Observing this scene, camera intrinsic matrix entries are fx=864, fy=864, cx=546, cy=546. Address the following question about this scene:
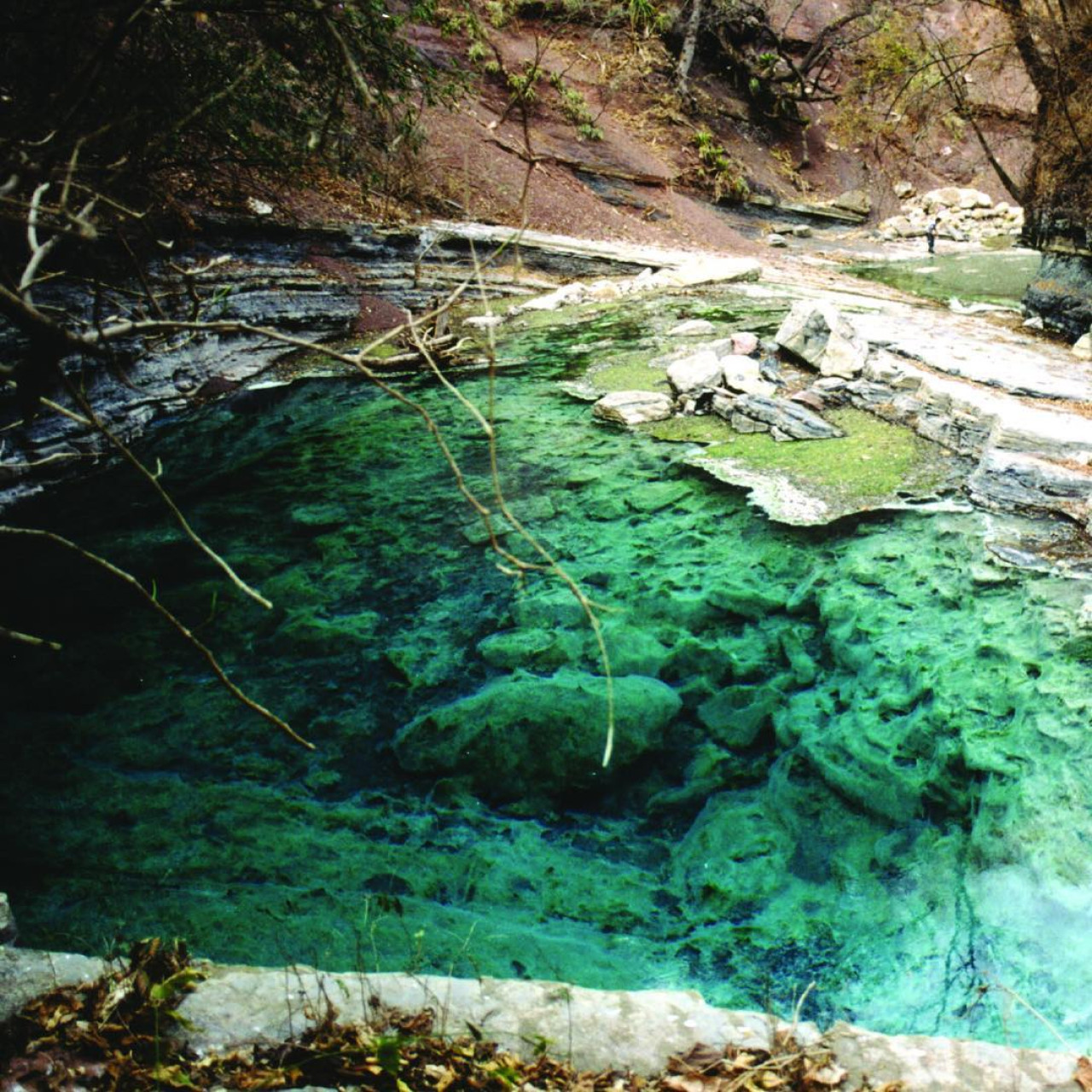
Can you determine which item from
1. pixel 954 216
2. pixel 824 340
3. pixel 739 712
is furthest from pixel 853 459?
pixel 954 216

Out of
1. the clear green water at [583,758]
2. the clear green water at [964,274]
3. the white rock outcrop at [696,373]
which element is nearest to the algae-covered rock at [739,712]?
the clear green water at [583,758]

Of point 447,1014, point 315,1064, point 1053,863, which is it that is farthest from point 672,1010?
point 1053,863

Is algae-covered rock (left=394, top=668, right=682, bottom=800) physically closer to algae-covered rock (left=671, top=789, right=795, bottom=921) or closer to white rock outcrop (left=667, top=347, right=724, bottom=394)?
algae-covered rock (left=671, top=789, right=795, bottom=921)

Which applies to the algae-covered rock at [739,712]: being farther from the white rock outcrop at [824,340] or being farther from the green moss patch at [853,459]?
the white rock outcrop at [824,340]

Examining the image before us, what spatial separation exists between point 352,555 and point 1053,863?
4.29 metres

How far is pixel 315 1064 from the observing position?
79.1 inches

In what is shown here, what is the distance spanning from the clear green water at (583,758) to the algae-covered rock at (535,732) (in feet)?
0.06

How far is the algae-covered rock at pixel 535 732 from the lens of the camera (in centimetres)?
402

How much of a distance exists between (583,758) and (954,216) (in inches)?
968

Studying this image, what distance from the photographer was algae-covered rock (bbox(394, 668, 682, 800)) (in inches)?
158

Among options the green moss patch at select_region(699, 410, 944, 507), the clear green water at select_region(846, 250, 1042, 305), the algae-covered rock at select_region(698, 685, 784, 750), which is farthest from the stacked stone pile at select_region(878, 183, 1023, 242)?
the algae-covered rock at select_region(698, 685, 784, 750)

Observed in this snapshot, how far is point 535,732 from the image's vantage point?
167 inches

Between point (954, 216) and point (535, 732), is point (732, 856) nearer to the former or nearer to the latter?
point (535, 732)

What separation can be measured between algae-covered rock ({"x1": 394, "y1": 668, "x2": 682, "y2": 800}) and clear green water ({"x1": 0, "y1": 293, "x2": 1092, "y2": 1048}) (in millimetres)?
17
